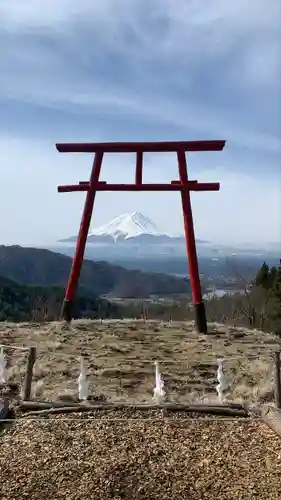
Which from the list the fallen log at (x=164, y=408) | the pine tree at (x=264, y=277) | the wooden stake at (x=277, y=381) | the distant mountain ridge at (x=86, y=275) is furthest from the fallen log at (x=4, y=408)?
the distant mountain ridge at (x=86, y=275)

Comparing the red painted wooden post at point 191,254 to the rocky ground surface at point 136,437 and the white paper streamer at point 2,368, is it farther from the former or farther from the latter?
the white paper streamer at point 2,368

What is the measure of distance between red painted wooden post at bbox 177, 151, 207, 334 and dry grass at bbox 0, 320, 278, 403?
325 millimetres

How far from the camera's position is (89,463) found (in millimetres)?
4656

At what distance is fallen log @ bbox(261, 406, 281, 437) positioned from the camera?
5398mm

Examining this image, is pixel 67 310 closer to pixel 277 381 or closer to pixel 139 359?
pixel 139 359

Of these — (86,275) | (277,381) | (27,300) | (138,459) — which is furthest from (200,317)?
(86,275)

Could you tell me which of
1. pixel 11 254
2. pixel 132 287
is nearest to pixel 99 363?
pixel 132 287

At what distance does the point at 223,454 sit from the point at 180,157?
598 centimetres

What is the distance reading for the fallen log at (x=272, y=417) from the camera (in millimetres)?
5398

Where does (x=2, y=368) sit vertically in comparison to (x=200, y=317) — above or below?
below

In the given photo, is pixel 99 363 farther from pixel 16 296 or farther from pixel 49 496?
pixel 16 296

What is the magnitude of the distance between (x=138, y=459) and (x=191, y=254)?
522cm

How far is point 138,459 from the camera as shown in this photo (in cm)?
473

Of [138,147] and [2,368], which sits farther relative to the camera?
[138,147]
